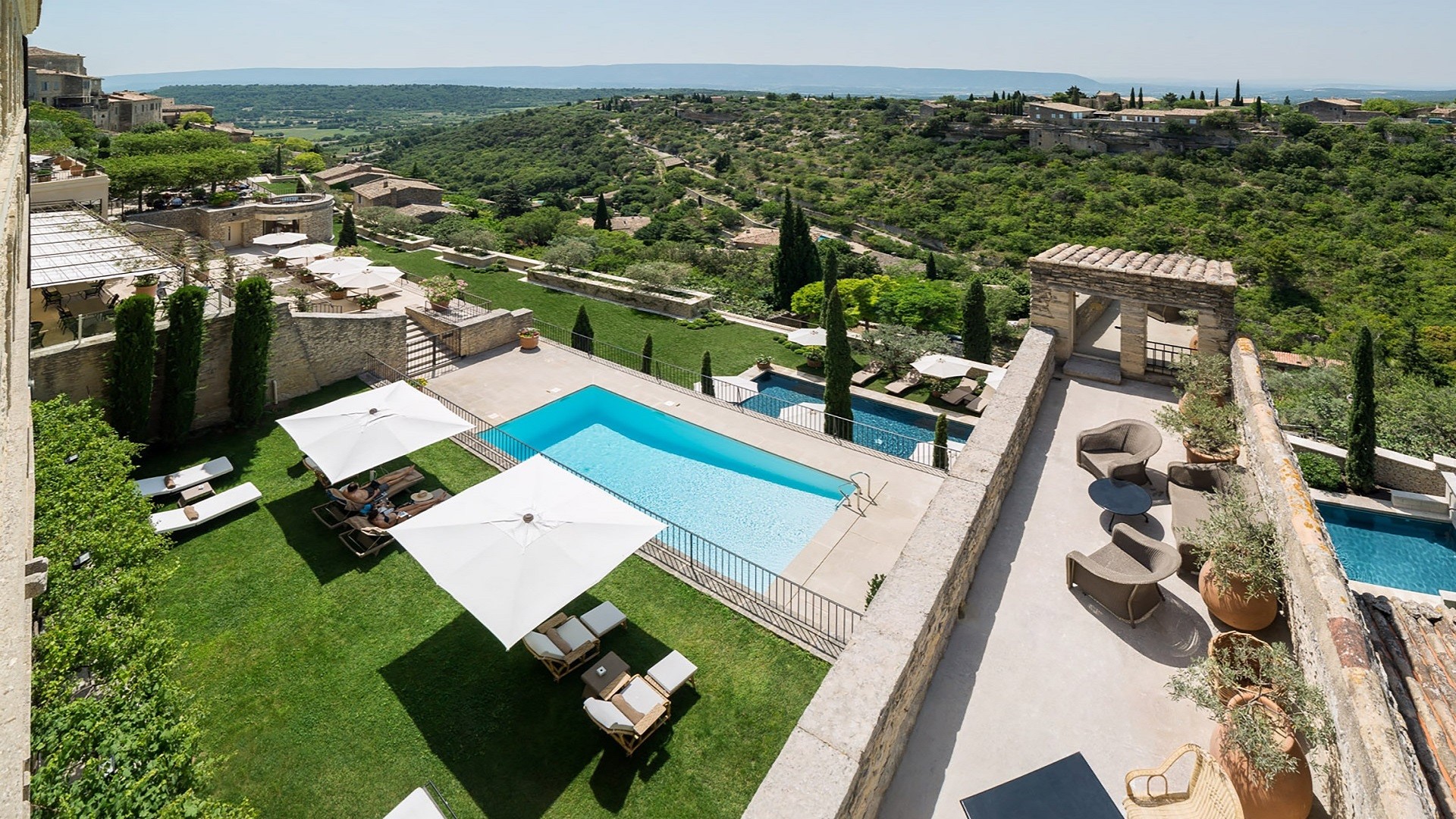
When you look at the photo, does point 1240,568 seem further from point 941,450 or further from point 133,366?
point 133,366

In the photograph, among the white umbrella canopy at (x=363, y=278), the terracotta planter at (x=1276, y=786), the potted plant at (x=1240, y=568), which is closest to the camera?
the terracotta planter at (x=1276, y=786)

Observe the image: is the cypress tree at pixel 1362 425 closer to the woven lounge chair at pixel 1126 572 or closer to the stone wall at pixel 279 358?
the woven lounge chair at pixel 1126 572

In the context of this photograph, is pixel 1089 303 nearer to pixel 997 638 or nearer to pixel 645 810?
pixel 997 638

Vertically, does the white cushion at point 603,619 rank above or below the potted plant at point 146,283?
below

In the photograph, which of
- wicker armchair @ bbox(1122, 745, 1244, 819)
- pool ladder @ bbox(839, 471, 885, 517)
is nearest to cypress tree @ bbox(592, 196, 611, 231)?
pool ladder @ bbox(839, 471, 885, 517)

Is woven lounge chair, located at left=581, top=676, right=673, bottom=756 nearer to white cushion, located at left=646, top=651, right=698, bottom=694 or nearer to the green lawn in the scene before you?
white cushion, located at left=646, top=651, right=698, bottom=694

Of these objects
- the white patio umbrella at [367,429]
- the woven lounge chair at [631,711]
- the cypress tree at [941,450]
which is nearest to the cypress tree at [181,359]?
the white patio umbrella at [367,429]
